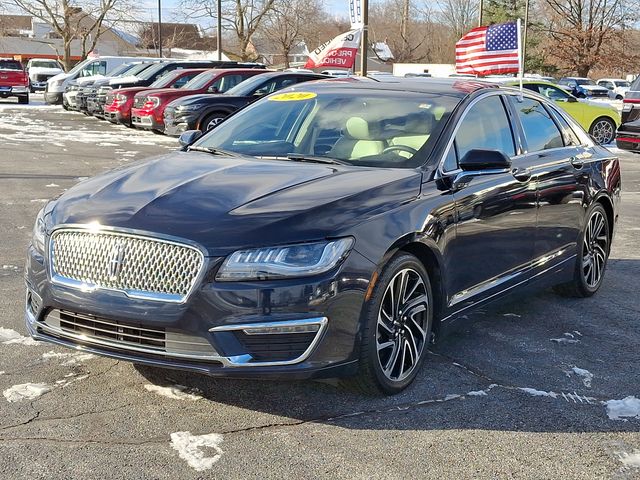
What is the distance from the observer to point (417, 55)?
266ft

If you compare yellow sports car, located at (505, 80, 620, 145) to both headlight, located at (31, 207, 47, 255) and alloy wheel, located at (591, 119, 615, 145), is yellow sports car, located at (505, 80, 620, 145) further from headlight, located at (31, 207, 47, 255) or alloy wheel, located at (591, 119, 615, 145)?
headlight, located at (31, 207, 47, 255)

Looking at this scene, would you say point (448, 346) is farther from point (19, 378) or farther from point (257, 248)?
point (19, 378)

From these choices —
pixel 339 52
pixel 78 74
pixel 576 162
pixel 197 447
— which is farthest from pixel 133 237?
pixel 78 74

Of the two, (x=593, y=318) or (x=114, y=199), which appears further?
(x=593, y=318)

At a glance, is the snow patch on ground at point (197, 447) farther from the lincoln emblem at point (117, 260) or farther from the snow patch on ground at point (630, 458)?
the snow patch on ground at point (630, 458)

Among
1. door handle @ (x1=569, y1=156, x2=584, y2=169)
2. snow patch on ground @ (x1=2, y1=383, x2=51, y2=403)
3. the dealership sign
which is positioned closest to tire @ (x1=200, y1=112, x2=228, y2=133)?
the dealership sign

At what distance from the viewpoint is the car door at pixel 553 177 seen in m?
5.45

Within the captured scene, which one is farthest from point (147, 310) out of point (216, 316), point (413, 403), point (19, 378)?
point (413, 403)

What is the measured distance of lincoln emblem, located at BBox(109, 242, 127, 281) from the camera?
366cm

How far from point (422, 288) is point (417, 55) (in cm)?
7949

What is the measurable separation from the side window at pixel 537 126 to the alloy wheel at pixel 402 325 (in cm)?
181

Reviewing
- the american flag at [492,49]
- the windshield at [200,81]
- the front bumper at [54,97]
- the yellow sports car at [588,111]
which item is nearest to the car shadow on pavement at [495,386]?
the american flag at [492,49]

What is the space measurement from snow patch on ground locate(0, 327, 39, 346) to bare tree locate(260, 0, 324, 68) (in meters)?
46.8

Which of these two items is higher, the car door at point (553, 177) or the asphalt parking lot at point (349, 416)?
the car door at point (553, 177)
